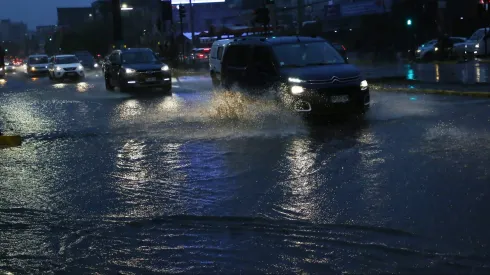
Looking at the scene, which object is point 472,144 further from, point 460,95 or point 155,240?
point 460,95

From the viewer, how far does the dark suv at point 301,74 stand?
13.7 meters

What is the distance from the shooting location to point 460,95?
18.1 metres

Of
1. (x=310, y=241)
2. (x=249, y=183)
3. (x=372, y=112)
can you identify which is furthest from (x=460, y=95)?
(x=310, y=241)

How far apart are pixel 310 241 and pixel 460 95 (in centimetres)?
1327

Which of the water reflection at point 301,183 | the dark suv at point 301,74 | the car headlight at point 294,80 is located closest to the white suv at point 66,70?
the dark suv at point 301,74

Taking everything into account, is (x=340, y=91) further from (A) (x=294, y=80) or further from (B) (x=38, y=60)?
(B) (x=38, y=60)

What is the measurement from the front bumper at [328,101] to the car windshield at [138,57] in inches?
518

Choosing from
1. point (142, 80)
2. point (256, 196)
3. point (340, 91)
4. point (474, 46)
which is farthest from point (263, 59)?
point (474, 46)

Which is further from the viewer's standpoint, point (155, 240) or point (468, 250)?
point (155, 240)

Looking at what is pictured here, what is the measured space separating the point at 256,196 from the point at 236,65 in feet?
31.3

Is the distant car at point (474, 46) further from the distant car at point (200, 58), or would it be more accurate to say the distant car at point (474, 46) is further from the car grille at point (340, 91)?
the car grille at point (340, 91)

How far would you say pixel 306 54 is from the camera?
15195mm

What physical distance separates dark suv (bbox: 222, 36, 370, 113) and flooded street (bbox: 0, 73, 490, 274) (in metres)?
0.46

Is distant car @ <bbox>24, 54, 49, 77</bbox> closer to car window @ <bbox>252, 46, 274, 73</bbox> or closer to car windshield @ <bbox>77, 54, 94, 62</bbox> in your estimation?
car windshield @ <bbox>77, 54, 94, 62</bbox>
